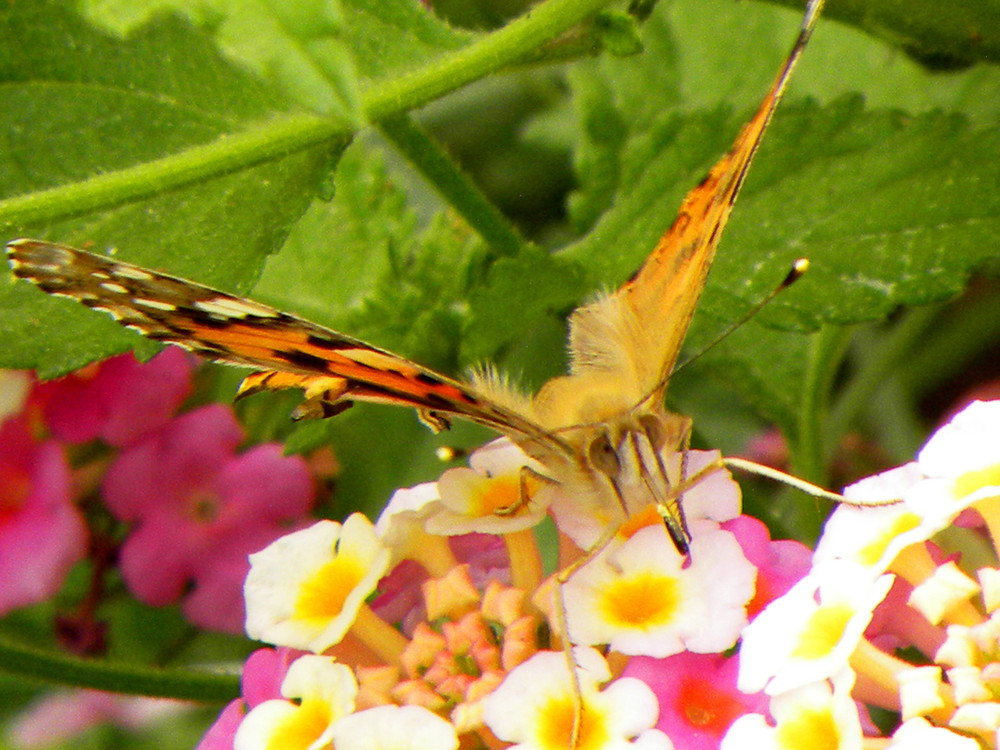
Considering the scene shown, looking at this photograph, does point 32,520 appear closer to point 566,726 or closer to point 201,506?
point 201,506

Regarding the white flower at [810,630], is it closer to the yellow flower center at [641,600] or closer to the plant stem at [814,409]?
the yellow flower center at [641,600]

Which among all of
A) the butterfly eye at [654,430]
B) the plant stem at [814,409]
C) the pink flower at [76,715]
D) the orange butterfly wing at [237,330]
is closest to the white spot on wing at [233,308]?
the orange butterfly wing at [237,330]

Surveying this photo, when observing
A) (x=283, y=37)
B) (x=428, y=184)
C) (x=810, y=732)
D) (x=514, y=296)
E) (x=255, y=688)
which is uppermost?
(x=428, y=184)

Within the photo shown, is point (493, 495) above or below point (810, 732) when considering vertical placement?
above

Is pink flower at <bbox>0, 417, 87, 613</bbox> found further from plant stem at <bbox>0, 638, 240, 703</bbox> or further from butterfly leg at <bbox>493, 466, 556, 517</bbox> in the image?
butterfly leg at <bbox>493, 466, 556, 517</bbox>

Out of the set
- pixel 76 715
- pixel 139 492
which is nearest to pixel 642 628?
pixel 139 492
